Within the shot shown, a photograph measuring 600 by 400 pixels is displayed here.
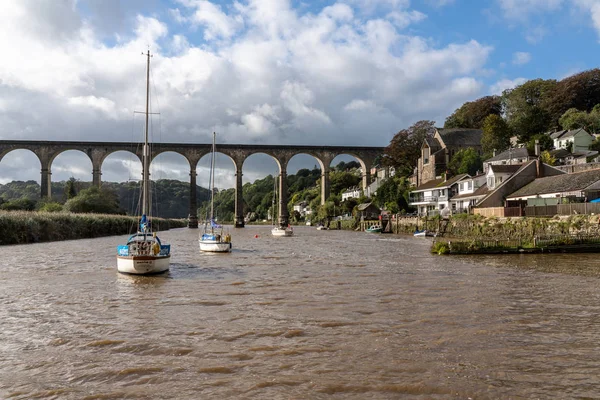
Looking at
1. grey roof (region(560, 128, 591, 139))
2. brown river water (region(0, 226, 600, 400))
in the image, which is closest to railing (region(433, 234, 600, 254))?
brown river water (region(0, 226, 600, 400))

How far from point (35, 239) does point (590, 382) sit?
3849 centimetres

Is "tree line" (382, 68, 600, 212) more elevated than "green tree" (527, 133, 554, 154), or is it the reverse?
"tree line" (382, 68, 600, 212)

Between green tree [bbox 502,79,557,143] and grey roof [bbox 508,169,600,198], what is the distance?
124 ft

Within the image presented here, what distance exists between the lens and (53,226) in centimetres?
3947

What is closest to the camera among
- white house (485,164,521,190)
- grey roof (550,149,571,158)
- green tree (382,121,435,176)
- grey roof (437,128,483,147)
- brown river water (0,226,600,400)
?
brown river water (0,226,600,400)

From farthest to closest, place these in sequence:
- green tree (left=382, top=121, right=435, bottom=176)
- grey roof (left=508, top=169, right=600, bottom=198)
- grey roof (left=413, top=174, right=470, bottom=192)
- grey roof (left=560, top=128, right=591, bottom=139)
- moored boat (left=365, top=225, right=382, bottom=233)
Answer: green tree (left=382, top=121, right=435, bottom=176) < grey roof (left=560, top=128, right=591, bottom=139) < moored boat (left=365, top=225, right=382, bottom=233) < grey roof (left=413, top=174, right=470, bottom=192) < grey roof (left=508, top=169, right=600, bottom=198)

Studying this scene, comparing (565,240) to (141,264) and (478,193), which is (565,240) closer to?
(478,193)

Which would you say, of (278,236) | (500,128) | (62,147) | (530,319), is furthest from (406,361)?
(62,147)

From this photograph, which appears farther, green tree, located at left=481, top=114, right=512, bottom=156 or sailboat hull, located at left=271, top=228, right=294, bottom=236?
green tree, located at left=481, top=114, right=512, bottom=156

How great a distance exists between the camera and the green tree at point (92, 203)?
59.2 meters

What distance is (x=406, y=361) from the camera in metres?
7.36

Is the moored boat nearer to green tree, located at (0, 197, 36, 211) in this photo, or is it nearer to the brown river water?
the brown river water

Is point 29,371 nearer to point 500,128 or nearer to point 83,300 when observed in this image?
point 83,300

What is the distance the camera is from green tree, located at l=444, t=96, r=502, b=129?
3561 inches
